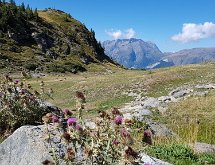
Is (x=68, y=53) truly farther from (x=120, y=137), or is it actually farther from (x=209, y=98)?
(x=120, y=137)

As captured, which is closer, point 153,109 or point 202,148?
point 202,148

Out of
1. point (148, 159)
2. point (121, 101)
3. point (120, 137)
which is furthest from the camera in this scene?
point (121, 101)

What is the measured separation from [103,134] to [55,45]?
306ft

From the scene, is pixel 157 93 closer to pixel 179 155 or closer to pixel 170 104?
pixel 170 104

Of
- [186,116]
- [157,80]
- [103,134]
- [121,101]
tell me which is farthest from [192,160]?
[157,80]

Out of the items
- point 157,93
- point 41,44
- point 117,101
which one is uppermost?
point 41,44

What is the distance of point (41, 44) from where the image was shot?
93562 mm

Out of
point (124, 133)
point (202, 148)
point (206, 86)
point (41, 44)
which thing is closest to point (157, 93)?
point (206, 86)

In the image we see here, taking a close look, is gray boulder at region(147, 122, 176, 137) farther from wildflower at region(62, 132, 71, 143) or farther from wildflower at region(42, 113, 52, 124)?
wildflower at region(62, 132, 71, 143)

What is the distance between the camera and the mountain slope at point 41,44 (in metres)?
78.4

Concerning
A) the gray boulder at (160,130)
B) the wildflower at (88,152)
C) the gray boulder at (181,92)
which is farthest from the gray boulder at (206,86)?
the wildflower at (88,152)

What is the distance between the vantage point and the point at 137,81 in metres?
45.3

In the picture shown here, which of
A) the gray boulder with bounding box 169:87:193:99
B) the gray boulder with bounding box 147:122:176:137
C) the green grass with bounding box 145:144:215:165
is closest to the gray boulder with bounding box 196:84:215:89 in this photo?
the gray boulder with bounding box 169:87:193:99

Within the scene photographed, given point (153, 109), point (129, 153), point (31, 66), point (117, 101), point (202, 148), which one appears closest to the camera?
point (129, 153)
